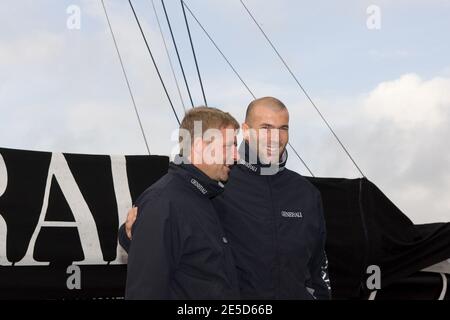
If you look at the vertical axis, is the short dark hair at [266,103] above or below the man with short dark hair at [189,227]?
above

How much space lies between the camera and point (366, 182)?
23.1 feet

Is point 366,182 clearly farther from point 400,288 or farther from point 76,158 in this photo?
point 76,158

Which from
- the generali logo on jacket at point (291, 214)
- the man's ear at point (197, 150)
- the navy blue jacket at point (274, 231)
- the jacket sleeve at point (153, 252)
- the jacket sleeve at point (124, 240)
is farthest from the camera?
the generali logo on jacket at point (291, 214)

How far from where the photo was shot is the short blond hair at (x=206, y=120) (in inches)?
129

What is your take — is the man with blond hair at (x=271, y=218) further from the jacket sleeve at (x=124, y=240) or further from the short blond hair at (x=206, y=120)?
the short blond hair at (x=206, y=120)

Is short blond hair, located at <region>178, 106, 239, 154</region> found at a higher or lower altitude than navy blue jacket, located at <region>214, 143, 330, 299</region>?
higher

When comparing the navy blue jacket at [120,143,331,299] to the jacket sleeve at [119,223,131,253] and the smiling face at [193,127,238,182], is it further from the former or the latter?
the smiling face at [193,127,238,182]

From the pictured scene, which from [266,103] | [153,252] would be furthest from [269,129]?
[153,252]

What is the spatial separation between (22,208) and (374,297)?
323 centimetres

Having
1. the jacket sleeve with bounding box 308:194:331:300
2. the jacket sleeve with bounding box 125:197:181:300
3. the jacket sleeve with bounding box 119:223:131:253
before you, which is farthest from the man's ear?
the jacket sleeve with bounding box 308:194:331:300

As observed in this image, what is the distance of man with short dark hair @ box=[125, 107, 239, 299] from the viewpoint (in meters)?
3.01

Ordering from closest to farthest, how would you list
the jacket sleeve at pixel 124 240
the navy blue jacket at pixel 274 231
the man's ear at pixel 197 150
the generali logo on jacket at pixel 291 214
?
the man's ear at pixel 197 150
the jacket sleeve at pixel 124 240
the navy blue jacket at pixel 274 231
the generali logo on jacket at pixel 291 214

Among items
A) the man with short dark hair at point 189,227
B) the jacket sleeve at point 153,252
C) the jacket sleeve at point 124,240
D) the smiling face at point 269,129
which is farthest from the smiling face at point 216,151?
the smiling face at point 269,129
